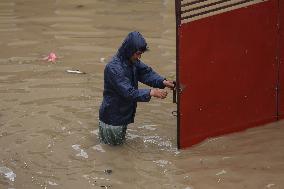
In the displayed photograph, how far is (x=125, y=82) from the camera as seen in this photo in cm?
759

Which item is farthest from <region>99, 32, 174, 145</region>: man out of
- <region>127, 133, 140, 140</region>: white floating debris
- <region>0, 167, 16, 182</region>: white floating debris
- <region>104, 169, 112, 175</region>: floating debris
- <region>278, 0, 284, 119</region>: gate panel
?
<region>278, 0, 284, 119</region>: gate panel

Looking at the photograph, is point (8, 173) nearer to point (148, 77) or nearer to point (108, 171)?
point (108, 171)

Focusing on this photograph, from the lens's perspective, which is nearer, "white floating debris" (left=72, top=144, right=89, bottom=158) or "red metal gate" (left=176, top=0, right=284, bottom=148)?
"red metal gate" (left=176, top=0, right=284, bottom=148)

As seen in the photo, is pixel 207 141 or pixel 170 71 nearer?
pixel 207 141

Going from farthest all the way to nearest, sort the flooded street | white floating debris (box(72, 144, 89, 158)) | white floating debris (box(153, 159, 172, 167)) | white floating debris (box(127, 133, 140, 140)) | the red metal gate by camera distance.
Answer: white floating debris (box(127, 133, 140, 140)), white floating debris (box(72, 144, 89, 158)), white floating debris (box(153, 159, 172, 167)), the red metal gate, the flooded street

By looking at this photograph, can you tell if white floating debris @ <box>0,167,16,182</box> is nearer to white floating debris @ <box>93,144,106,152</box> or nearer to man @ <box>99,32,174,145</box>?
white floating debris @ <box>93,144,106,152</box>

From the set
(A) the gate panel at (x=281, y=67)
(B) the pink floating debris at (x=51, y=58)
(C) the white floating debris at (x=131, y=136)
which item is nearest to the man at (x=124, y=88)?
(C) the white floating debris at (x=131, y=136)

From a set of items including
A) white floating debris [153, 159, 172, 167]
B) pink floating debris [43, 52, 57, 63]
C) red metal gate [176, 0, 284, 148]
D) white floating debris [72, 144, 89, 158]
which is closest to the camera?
red metal gate [176, 0, 284, 148]

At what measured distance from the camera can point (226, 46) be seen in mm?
7953

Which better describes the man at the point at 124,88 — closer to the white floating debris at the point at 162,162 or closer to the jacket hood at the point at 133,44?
the jacket hood at the point at 133,44

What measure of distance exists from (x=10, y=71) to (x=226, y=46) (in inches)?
175

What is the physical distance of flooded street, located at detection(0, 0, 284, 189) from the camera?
7.55 metres

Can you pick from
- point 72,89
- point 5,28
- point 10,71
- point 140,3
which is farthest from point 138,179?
point 140,3

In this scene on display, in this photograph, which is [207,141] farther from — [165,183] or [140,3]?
[140,3]
